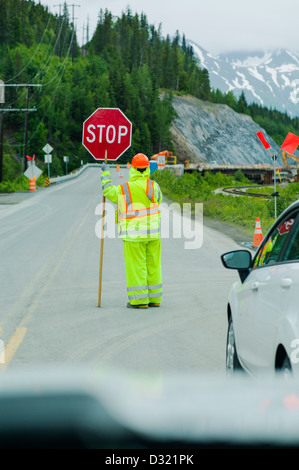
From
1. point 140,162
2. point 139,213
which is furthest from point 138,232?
point 140,162

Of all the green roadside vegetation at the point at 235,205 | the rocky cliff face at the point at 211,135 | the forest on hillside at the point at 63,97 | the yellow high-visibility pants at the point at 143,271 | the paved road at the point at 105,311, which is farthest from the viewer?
the rocky cliff face at the point at 211,135

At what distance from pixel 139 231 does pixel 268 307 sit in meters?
5.90

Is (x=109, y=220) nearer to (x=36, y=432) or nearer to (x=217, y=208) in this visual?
(x=217, y=208)

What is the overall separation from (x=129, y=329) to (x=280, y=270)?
15.1 feet

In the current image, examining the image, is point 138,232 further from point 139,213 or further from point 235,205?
point 235,205

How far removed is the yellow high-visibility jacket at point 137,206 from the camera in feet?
31.1

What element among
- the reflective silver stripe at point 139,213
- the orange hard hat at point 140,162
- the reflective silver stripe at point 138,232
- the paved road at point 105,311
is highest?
the orange hard hat at point 140,162

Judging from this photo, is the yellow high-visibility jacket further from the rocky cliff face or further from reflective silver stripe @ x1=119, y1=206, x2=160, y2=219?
the rocky cliff face

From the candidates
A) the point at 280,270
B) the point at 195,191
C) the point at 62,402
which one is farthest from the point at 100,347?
the point at 195,191

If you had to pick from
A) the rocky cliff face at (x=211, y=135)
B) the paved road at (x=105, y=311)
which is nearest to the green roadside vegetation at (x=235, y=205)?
the paved road at (x=105, y=311)

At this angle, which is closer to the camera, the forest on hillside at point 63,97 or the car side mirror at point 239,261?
the car side mirror at point 239,261

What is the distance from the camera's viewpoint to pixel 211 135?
179m

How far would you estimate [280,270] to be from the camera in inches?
142

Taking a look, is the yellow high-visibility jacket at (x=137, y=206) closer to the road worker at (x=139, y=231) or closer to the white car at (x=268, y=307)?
the road worker at (x=139, y=231)
